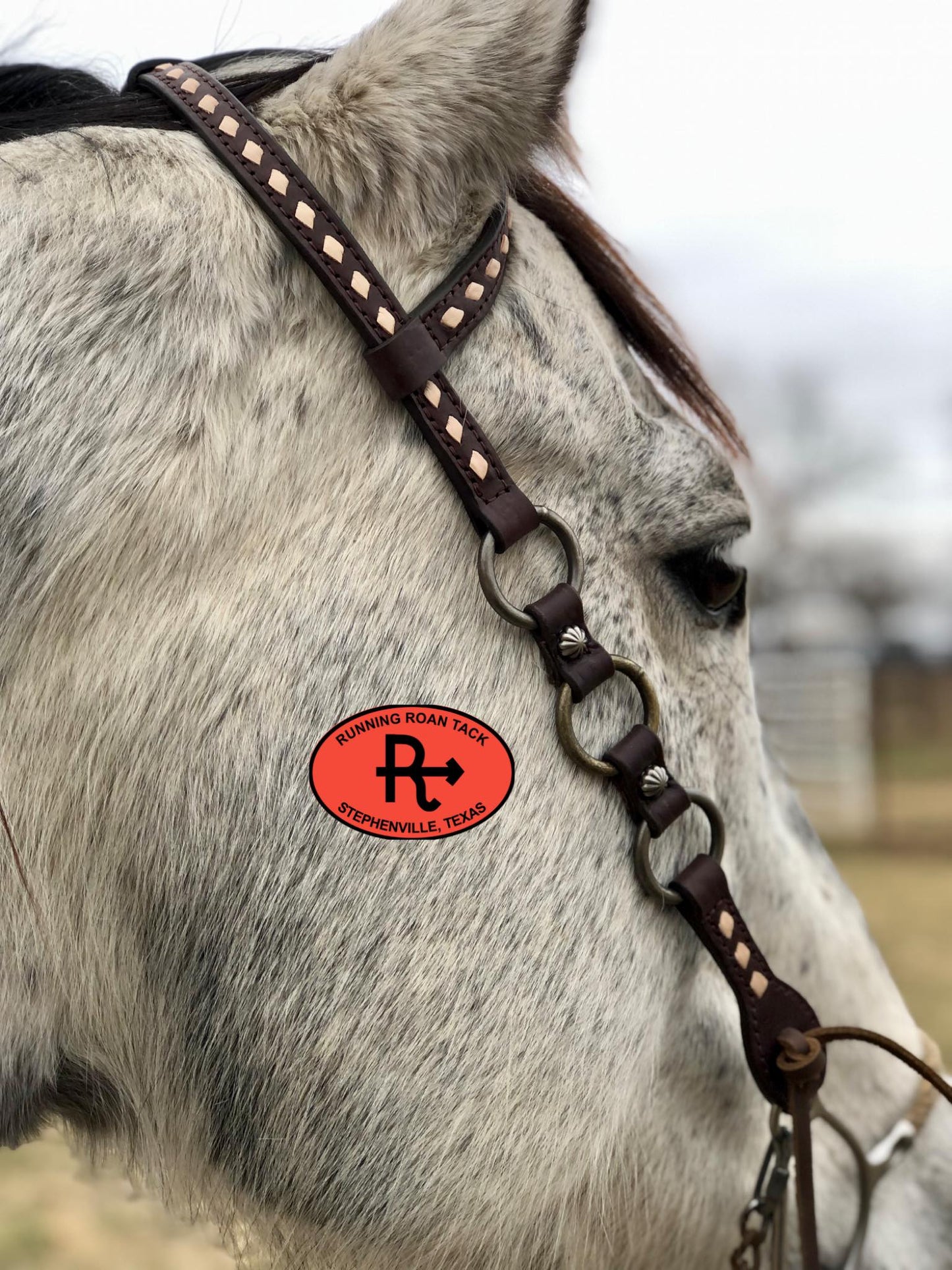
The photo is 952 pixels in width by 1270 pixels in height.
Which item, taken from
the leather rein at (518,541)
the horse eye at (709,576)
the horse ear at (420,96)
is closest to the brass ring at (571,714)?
the leather rein at (518,541)

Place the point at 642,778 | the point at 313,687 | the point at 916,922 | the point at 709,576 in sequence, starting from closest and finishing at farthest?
1. the point at 313,687
2. the point at 642,778
3. the point at 709,576
4. the point at 916,922

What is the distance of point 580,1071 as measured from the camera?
1.10 metres

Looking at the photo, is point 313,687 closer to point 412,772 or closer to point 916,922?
point 412,772

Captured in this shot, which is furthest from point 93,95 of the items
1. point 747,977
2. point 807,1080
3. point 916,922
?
point 916,922

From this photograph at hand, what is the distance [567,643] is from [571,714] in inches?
2.9

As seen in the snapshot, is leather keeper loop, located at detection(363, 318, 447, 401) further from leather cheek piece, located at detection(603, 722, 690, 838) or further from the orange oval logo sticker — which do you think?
leather cheek piece, located at detection(603, 722, 690, 838)

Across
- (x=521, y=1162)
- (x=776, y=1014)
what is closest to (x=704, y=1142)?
(x=776, y=1014)

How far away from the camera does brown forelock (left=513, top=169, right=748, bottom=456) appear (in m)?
1.33

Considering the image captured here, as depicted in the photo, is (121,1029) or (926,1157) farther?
(926,1157)

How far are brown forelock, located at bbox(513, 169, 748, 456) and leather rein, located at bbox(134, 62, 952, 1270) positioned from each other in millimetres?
160

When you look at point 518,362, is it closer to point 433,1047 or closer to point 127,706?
point 127,706

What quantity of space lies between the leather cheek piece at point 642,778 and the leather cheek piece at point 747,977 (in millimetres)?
83

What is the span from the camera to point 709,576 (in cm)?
125

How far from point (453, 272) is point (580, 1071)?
0.82 metres
